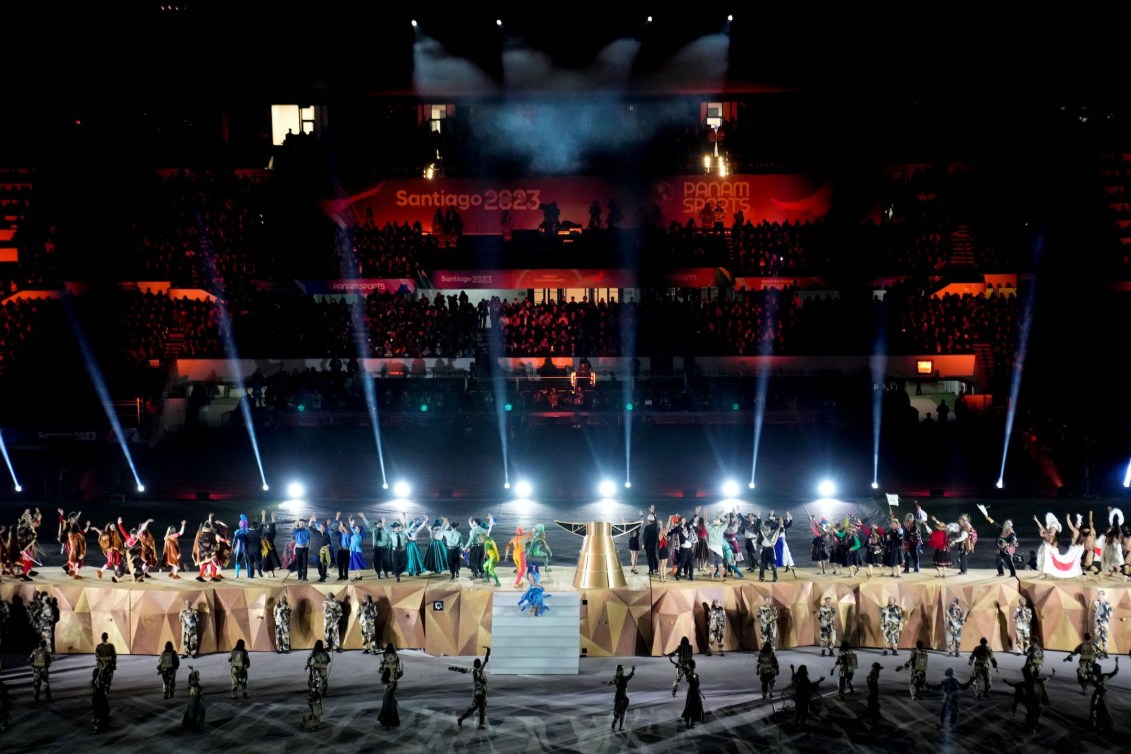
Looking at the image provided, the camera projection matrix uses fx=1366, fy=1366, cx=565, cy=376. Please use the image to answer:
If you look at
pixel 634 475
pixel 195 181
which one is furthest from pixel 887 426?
pixel 195 181

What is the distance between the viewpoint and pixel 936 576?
2830 cm

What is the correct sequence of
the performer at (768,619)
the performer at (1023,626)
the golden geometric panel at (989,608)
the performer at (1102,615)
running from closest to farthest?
the performer at (1102,615) → the performer at (1023,626) → the performer at (768,619) → the golden geometric panel at (989,608)

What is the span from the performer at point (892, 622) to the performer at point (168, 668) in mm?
13566

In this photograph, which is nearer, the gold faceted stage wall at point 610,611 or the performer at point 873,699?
the performer at point 873,699

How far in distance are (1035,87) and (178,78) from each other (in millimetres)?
30560

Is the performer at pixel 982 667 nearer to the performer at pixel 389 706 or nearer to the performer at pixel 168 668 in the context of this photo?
the performer at pixel 389 706

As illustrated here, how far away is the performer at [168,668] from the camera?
23.6 meters

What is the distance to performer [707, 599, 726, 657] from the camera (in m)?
27.0

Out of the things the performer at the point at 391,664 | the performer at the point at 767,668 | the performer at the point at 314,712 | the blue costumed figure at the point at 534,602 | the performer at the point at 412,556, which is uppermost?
the performer at the point at 412,556

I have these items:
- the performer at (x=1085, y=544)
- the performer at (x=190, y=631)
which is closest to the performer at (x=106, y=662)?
the performer at (x=190, y=631)

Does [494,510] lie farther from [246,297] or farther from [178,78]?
[178,78]

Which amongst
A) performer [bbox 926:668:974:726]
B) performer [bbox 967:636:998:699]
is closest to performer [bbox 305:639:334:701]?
performer [bbox 926:668:974:726]

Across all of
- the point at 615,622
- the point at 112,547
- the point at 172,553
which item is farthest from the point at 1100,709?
the point at 112,547

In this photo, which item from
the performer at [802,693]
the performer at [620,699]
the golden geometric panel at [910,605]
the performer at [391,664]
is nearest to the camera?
the performer at [620,699]
